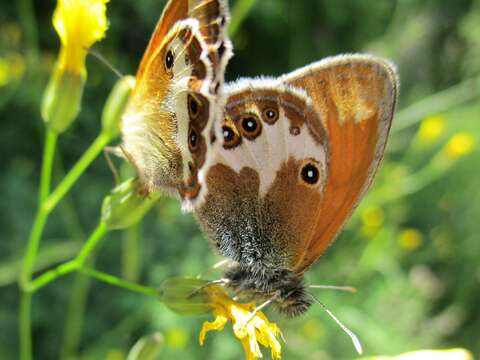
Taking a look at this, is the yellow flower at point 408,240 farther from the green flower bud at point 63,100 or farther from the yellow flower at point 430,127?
the green flower bud at point 63,100

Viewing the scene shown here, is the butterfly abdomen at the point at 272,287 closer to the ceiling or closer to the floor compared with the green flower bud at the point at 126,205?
closer to the floor

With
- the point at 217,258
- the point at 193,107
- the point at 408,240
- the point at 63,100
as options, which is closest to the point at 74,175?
the point at 63,100

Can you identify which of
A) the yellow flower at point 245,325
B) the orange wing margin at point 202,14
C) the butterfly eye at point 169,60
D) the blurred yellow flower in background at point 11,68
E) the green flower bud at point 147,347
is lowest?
the green flower bud at point 147,347

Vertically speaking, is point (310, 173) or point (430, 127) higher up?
point (430, 127)

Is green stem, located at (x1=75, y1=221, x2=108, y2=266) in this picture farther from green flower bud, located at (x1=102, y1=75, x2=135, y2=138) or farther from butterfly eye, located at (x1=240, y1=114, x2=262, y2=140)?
butterfly eye, located at (x1=240, y1=114, x2=262, y2=140)

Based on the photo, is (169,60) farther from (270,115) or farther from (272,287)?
(272,287)

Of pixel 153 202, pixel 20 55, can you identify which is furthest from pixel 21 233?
pixel 153 202

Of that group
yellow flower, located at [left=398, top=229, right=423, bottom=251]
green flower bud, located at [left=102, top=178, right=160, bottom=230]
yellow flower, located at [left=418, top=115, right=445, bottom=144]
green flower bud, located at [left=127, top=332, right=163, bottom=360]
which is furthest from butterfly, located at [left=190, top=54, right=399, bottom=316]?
yellow flower, located at [left=398, top=229, right=423, bottom=251]

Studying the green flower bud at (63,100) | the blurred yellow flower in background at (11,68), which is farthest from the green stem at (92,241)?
the blurred yellow flower in background at (11,68)

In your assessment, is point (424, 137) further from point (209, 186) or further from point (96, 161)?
point (209, 186)
